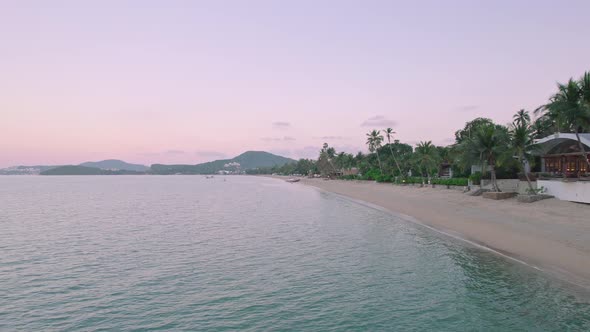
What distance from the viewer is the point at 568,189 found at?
33.6 m

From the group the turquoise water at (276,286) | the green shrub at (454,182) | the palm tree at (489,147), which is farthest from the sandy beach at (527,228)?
the green shrub at (454,182)

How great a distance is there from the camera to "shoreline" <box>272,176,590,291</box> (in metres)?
18.4

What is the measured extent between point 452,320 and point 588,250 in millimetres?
11267

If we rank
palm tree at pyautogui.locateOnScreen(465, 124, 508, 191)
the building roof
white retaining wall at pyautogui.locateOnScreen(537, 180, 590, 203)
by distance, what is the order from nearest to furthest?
white retaining wall at pyautogui.locateOnScreen(537, 180, 590, 203) < the building roof < palm tree at pyautogui.locateOnScreen(465, 124, 508, 191)

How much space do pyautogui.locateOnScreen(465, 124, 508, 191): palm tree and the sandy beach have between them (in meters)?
5.91

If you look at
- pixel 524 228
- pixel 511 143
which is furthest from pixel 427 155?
pixel 524 228

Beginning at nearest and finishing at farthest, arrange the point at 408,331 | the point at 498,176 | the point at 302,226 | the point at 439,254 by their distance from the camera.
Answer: the point at 408,331 → the point at 439,254 → the point at 302,226 → the point at 498,176

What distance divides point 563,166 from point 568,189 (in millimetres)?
15832

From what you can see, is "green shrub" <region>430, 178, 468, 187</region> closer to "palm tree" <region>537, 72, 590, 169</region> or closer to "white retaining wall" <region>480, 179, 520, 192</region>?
"white retaining wall" <region>480, 179, 520, 192</region>

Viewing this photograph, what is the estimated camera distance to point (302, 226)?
1350 inches

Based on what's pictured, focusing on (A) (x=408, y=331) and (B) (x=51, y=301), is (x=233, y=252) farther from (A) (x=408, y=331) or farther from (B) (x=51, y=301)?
(A) (x=408, y=331)

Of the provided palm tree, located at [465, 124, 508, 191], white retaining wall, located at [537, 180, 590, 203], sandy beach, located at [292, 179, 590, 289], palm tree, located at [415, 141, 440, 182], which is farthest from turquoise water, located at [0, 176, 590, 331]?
palm tree, located at [415, 141, 440, 182]

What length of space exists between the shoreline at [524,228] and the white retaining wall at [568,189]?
2.59 feet

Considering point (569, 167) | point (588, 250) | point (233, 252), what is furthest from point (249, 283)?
point (569, 167)
